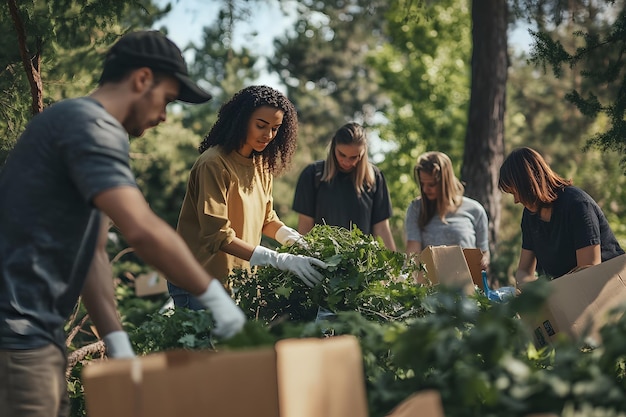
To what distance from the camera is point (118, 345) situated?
2.72m

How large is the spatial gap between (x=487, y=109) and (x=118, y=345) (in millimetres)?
7379

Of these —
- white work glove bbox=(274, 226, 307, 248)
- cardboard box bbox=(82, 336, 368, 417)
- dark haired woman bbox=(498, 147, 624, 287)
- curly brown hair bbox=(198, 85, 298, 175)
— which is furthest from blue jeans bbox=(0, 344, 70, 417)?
dark haired woman bbox=(498, 147, 624, 287)

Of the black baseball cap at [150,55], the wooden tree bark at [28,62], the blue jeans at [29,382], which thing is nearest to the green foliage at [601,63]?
the wooden tree bark at [28,62]

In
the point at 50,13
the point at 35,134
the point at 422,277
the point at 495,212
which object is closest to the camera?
the point at 35,134

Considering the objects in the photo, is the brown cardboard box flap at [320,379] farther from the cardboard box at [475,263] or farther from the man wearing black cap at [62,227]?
the cardboard box at [475,263]

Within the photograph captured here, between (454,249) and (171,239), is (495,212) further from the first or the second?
(171,239)

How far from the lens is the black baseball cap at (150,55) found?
2611 mm

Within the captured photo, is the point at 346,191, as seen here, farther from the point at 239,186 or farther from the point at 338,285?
the point at 338,285

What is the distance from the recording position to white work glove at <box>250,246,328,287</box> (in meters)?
3.93

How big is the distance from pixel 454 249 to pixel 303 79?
29745 mm

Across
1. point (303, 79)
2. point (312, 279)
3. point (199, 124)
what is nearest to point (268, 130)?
point (312, 279)

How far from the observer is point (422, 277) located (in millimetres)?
4590

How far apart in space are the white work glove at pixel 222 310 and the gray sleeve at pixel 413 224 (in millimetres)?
3839

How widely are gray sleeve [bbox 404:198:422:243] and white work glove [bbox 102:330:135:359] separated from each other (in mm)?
3746
